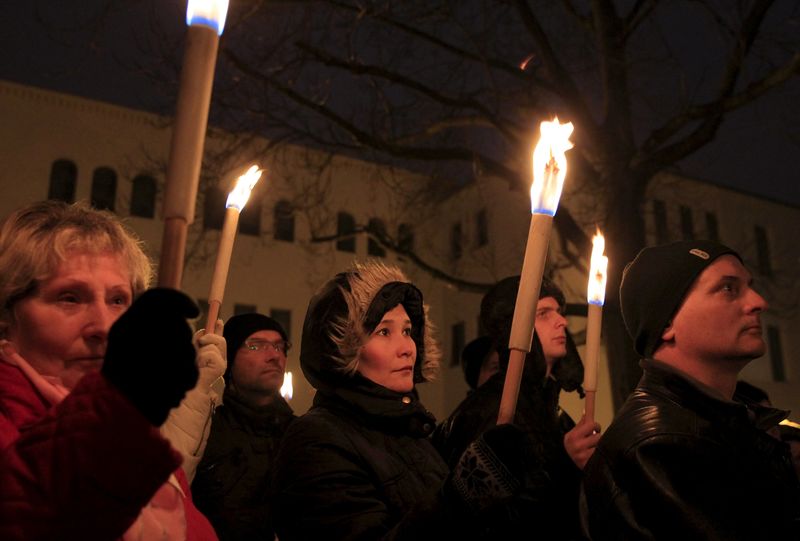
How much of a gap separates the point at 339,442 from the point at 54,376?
3.50 ft

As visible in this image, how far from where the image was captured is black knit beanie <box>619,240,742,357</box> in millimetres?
2922

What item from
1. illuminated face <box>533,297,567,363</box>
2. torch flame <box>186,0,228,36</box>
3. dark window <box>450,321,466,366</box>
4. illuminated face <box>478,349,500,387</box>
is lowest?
dark window <box>450,321,466,366</box>

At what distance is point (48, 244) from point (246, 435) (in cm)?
269

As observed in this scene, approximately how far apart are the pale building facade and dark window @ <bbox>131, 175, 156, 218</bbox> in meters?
0.03

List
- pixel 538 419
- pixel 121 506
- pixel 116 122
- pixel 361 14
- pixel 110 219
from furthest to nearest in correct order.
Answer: pixel 116 122 → pixel 361 14 → pixel 538 419 → pixel 110 219 → pixel 121 506

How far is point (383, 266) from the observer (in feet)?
10.7

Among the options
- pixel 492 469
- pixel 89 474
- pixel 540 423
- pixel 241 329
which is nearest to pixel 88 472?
pixel 89 474

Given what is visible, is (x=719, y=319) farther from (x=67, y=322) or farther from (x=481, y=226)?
(x=481, y=226)

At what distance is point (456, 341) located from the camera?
27547mm

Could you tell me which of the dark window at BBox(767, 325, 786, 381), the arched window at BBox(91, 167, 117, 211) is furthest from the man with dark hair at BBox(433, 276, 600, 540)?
the dark window at BBox(767, 325, 786, 381)

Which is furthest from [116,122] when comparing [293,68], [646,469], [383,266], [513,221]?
[646,469]

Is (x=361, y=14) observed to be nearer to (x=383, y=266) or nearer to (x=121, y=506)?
(x=383, y=266)

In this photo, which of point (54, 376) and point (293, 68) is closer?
point (54, 376)

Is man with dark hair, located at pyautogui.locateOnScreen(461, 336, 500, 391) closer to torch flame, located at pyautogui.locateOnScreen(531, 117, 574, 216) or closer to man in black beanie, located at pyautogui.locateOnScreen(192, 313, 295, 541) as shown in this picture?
man in black beanie, located at pyautogui.locateOnScreen(192, 313, 295, 541)
